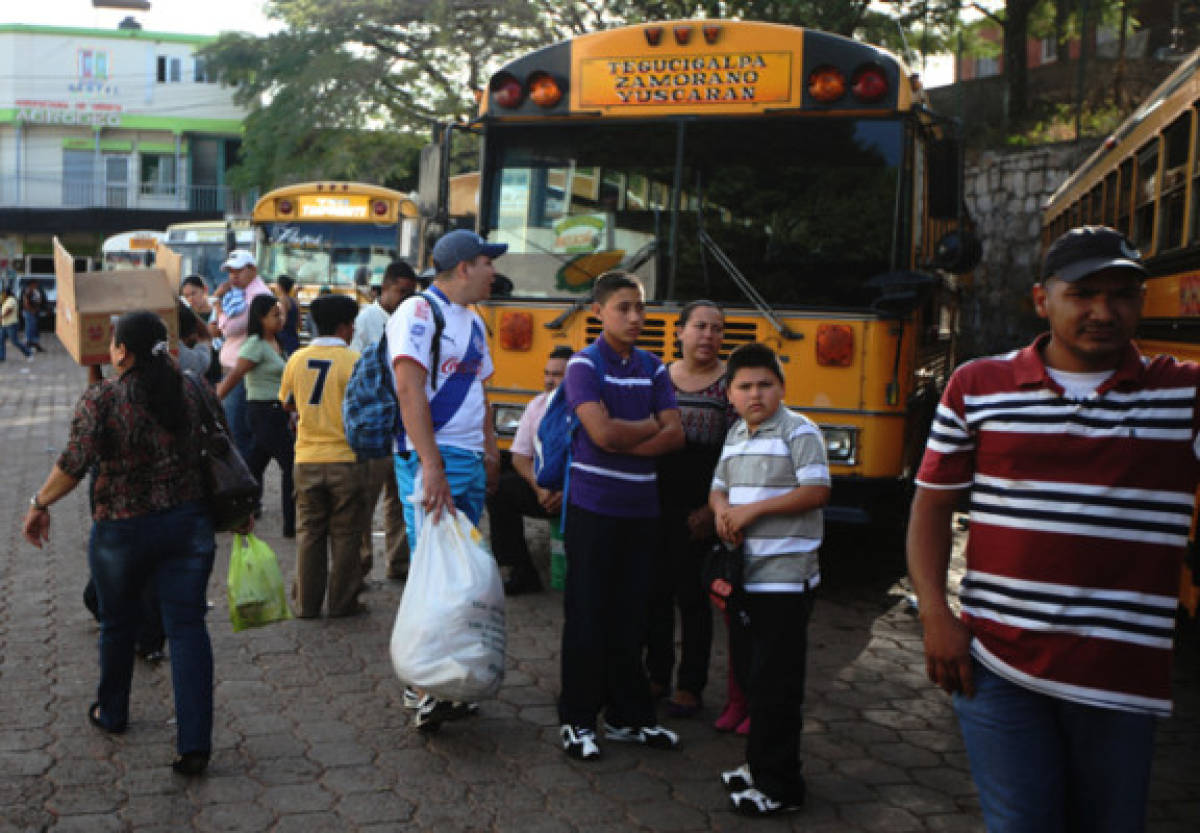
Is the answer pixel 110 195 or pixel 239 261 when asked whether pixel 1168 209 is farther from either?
pixel 110 195

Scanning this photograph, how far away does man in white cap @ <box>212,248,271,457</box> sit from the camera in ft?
29.5

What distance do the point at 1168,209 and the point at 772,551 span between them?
3.56 meters

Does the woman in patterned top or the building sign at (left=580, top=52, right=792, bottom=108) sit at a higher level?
the building sign at (left=580, top=52, right=792, bottom=108)

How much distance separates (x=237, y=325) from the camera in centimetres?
954

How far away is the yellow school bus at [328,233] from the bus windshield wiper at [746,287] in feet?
41.2

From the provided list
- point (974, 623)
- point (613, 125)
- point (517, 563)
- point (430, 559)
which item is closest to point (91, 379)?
point (430, 559)

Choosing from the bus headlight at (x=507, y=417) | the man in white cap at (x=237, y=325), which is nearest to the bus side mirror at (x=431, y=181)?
the bus headlight at (x=507, y=417)

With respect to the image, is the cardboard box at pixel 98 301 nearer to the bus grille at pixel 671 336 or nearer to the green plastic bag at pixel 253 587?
the green plastic bag at pixel 253 587

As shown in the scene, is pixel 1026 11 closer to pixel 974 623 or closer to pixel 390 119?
pixel 390 119

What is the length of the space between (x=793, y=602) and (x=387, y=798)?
1.50 meters

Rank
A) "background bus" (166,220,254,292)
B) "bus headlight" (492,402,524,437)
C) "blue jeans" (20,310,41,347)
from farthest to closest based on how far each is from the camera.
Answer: "blue jeans" (20,310,41,347) < "background bus" (166,220,254,292) < "bus headlight" (492,402,524,437)

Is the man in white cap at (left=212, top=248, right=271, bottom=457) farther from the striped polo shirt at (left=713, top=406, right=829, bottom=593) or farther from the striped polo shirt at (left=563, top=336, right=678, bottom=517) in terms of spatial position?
the striped polo shirt at (left=713, top=406, right=829, bottom=593)

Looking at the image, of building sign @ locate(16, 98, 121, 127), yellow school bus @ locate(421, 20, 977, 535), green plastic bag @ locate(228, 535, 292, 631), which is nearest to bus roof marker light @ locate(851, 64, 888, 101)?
yellow school bus @ locate(421, 20, 977, 535)

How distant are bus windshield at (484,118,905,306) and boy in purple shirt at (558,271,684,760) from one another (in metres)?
2.48
